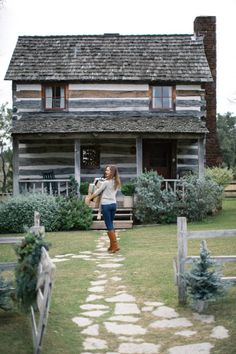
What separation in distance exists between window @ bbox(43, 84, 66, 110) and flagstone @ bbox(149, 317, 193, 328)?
53.1 ft

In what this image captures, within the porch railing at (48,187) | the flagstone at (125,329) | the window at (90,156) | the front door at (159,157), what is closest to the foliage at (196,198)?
the front door at (159,157)

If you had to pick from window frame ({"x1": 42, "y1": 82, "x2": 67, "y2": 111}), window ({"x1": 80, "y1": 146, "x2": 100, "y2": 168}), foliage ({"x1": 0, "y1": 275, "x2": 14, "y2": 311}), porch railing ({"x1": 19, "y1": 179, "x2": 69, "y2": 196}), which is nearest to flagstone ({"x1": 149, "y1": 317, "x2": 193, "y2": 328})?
foliage ({"x1": 0, "y1": 275, "x2": 14, "y2": 311})

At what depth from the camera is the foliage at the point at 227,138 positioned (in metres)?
47.8

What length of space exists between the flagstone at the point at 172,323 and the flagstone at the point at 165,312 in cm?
16

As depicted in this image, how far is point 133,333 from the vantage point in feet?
20.7

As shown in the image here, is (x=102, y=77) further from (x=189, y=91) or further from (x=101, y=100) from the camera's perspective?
(x=189, y=91)

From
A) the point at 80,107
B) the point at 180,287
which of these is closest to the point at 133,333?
the point at 180,287

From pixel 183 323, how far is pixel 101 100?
16.1m

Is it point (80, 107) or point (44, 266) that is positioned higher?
point (80, 107)

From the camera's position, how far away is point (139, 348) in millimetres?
5832

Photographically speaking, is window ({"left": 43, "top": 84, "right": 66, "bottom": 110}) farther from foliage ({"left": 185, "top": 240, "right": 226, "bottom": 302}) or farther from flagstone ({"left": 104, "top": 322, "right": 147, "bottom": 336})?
flagstone ({"left": 104, "top": 322, "right": 147, "bottom": 336})

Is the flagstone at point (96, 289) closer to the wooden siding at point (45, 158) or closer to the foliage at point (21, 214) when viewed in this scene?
the foliage at point (21, 214)

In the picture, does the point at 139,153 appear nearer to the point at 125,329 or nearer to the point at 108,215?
the point at 108,215

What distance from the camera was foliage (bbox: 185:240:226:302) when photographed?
709 cm
